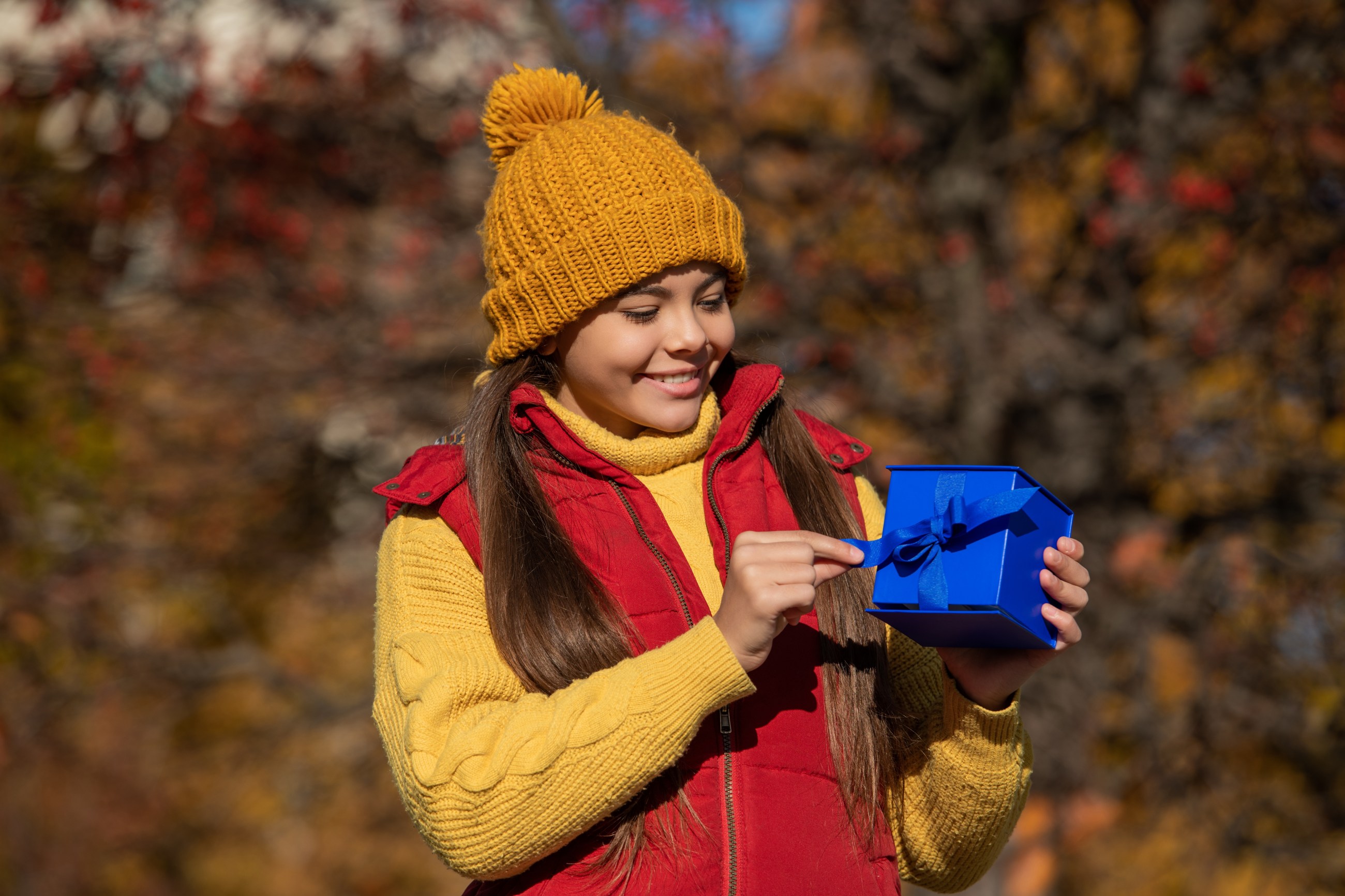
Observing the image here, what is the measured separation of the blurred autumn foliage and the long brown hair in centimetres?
259

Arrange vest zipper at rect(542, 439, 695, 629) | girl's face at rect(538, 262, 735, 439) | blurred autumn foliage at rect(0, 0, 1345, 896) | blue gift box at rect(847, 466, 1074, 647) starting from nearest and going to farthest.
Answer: blue gift box at rect(847, 466, 1074, 647)
vest zipper at rect(542, 439, 695, 629)
girl's face at rect(538, 262, 735, 439)
blurred autumn foliage at rect(0, 0, 1345, 896)

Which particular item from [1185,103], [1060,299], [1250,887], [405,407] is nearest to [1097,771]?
[1250,887]

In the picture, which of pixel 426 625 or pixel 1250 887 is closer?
pixel 426 625

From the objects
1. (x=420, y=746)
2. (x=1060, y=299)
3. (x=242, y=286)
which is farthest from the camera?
(x=242, y=286)

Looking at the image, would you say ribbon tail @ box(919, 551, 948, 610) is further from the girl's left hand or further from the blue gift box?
the girl's left hand

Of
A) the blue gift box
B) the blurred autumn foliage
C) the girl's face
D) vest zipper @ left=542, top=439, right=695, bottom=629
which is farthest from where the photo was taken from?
the blurred autumn foliage

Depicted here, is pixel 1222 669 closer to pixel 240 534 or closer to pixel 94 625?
pixel 240 534

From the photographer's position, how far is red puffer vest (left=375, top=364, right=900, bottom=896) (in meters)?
1.81

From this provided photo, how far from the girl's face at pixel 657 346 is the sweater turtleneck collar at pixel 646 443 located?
3cm

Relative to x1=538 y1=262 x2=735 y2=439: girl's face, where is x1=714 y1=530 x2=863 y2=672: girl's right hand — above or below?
below

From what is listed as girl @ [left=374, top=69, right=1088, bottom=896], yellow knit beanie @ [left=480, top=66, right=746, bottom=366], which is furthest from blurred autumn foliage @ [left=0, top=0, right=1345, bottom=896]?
girl @ [left=374, top=69, right=1088, bottom=896]

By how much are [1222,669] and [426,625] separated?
453cm

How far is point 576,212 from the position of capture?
2.07 meters

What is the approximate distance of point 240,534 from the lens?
6.77m
